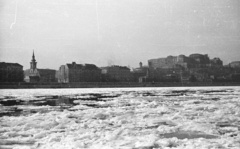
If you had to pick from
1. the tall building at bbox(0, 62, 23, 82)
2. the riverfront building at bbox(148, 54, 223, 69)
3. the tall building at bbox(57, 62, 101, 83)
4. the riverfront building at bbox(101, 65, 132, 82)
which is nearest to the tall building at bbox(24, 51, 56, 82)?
the tall building at bbox(0, 62, 23, 82)

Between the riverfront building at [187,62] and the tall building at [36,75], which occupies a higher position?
the riverfront building at [187,62]

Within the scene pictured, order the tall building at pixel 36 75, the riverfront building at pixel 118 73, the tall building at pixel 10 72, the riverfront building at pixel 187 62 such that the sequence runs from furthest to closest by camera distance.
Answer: the riverfront building at pixel 187 62 → the riverfront building at pixel 118 73 → the tall building at pixel 36 75 → the tall building at pixel 10 72

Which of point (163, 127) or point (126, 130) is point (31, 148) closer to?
point (126, 130)

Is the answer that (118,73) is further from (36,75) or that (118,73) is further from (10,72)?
(10,72)

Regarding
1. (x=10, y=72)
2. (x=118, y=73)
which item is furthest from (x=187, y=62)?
(x=10, y=72)

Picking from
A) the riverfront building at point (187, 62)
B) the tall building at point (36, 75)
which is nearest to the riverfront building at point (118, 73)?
the riverfront building at point (187, 62)

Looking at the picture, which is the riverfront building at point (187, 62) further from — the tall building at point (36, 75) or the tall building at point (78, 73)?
the tall building at point (36, 75)
